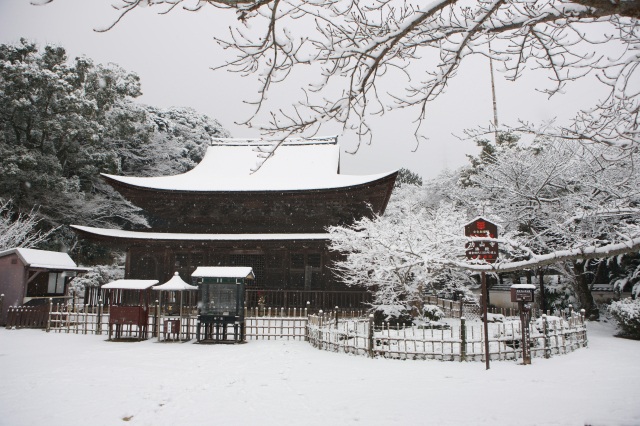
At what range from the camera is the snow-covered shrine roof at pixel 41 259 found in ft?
54.7

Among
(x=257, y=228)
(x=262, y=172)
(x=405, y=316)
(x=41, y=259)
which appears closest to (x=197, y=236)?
(x=257, y=228)

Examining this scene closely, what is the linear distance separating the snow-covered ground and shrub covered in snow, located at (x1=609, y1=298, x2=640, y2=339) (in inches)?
159

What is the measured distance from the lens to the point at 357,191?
2058cm

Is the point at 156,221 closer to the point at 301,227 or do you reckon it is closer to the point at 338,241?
the point at 301,227

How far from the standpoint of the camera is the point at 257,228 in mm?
→ 22312

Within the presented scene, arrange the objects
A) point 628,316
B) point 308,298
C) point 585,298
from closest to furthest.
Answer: point 628,316 < point 585,298 < point 308,298

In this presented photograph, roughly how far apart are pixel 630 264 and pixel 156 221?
24.0m

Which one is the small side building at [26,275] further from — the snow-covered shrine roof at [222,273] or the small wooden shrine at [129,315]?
the snow-covered shrine roof at [222,273]

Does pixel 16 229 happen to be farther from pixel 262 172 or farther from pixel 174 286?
pixel 174 286

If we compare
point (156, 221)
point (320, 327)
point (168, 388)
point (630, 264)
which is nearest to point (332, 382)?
point (168, 388)

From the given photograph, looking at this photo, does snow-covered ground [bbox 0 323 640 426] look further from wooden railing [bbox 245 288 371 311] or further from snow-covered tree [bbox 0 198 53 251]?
snow-covered tree [bbox 0 198 53 251]

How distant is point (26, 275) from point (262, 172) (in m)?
12.4

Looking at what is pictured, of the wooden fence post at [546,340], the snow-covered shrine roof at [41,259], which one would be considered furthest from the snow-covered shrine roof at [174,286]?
the wooden fence post at [546,340]

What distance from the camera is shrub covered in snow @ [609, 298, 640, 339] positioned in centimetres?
1488
